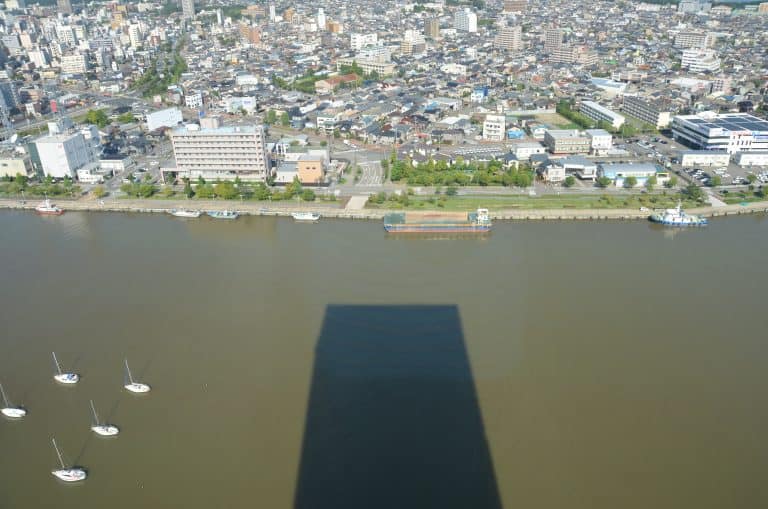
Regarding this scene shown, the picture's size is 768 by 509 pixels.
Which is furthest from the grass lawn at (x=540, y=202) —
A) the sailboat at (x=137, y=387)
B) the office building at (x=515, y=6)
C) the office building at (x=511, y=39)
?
the office building at (x=515, y=6)

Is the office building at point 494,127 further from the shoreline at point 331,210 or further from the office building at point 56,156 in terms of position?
the office building at point 56,156

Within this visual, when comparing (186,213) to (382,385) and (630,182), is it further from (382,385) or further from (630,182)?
(630,182)

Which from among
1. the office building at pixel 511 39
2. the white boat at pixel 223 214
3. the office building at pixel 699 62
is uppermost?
the office building at pixel 511 39

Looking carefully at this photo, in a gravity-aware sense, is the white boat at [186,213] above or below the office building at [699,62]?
below

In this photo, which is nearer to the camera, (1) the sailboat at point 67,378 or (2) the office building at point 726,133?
(1) the sailboat at point 67,378

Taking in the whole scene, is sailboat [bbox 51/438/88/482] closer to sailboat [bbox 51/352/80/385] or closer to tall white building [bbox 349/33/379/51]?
sailboat [bbox 51/352/80/385]

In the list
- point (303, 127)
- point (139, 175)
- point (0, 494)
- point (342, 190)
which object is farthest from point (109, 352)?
point (303, 127)
